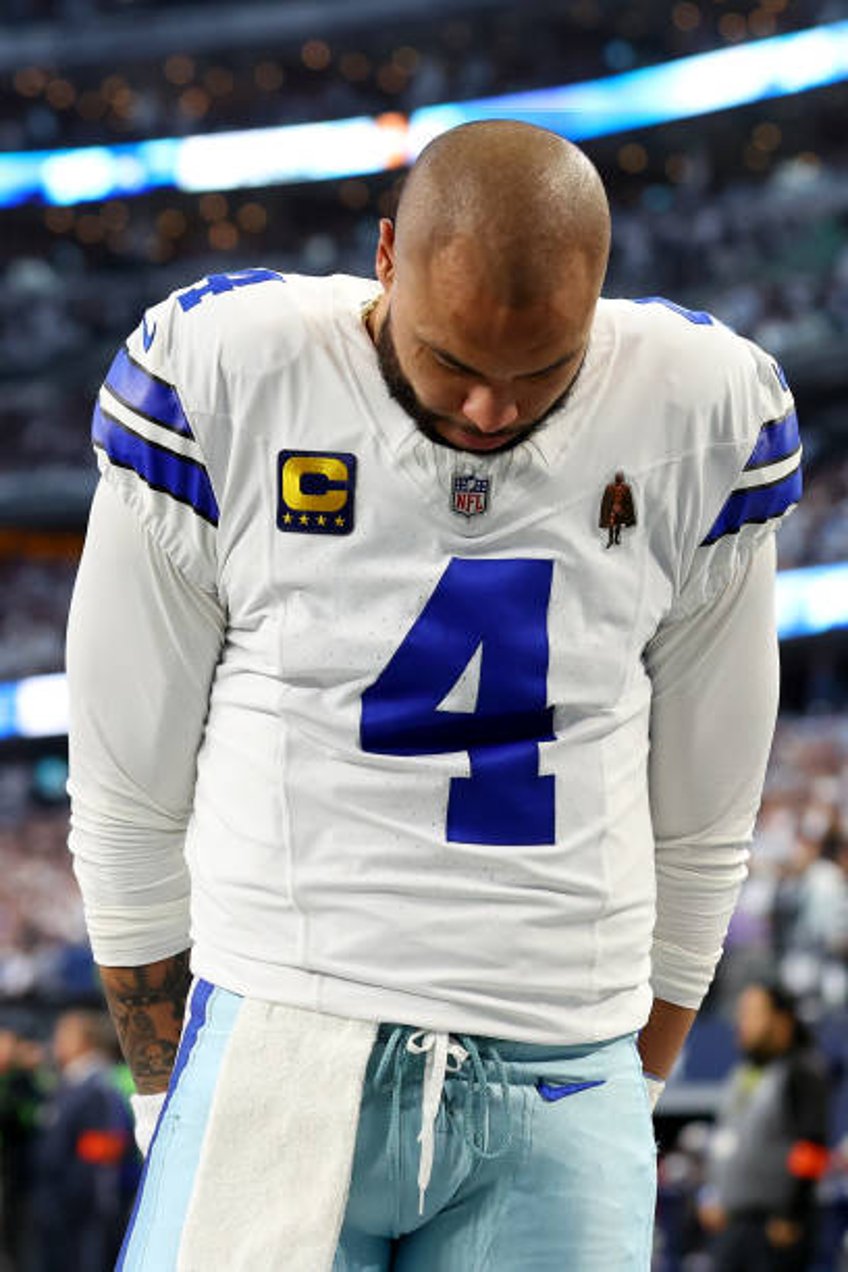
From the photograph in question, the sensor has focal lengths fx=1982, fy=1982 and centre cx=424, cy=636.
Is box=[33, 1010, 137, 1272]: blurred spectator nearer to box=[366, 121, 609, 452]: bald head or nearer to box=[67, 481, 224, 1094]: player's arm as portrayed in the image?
box=[67, 481, 224, 1094]: player's arm

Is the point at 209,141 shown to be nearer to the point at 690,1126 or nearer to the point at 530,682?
the point at 690,1126

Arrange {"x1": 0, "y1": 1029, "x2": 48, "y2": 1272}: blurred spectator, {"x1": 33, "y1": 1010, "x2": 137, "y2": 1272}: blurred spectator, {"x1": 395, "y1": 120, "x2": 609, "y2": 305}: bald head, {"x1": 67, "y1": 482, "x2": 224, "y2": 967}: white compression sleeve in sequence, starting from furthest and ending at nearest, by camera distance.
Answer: {"x1": 0, "y1": 1029, "x2": 48, "y2": 1272}: blurred spectator → {"x1": 33, "y1": 1010, "x2": 137, "y2": 1272}: blurred spectator → {"x1": 67, "y1": 482, "x2": 224, "y2": 967}: white compression sleeve → {"x1": 395, "y1": 120, "x2": 609, "y2": 305}: bald head

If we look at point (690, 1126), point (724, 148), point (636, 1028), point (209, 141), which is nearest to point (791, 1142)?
point (690, 1126)

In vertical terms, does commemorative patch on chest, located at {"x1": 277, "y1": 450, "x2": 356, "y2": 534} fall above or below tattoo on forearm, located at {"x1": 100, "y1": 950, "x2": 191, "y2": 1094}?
above

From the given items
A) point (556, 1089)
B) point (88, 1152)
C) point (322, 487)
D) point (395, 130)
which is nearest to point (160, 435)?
point (322, 487)

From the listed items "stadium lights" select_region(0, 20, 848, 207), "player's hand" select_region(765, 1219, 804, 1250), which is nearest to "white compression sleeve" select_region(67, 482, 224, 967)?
"player's hand" select_region(765, 1219, 804, 1250)

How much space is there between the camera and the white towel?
1.42 m

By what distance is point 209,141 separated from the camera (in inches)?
981

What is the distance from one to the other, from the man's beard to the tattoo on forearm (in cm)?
54

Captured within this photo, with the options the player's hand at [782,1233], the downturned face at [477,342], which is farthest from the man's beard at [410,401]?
the player's hand at [782,1233]

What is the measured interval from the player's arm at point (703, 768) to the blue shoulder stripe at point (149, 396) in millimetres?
427

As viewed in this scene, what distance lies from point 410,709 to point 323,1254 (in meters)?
0.40

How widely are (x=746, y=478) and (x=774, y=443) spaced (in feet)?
0.14

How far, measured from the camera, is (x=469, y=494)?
147 centimetres
